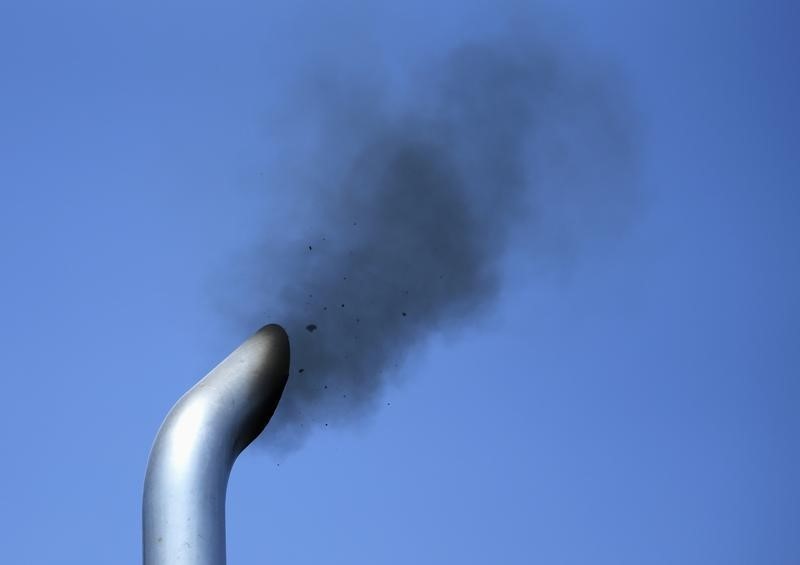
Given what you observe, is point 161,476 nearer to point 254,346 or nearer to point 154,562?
point 154,562

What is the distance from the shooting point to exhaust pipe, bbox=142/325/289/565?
5.93 metres

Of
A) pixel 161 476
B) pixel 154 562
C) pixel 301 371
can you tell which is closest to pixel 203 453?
pixel 161 476

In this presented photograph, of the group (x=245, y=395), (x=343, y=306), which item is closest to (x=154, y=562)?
(x=245, y=395)

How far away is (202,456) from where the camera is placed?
246 inches

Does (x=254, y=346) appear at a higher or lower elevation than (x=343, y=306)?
lower

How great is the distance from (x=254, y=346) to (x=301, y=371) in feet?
3.60

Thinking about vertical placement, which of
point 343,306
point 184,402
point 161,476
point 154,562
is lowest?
point 154,562

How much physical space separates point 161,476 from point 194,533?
1.32 ft

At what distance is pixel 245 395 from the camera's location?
6.80m

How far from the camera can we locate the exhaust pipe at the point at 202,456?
233 inches

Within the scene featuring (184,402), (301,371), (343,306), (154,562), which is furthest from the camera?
(343,306)

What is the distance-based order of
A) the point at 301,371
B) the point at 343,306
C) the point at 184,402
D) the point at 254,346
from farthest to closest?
the point at 343,306
the point at 301,371
the point at 254,346
the point at 184,402

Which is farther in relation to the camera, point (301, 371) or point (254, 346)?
point (301, 371)

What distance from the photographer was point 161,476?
612 centimetres
